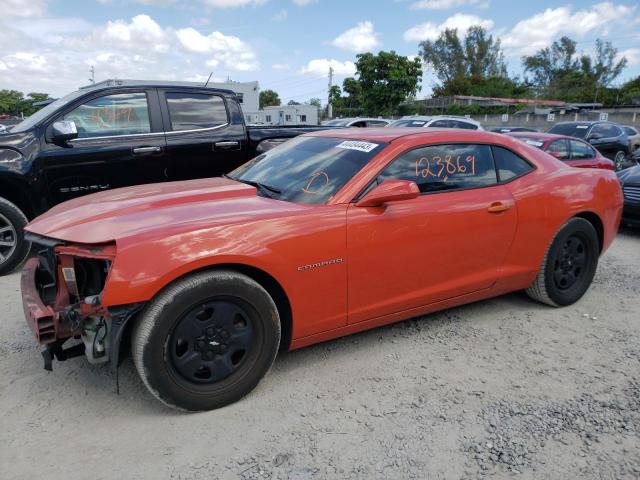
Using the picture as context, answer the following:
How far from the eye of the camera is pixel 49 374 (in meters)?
2.99

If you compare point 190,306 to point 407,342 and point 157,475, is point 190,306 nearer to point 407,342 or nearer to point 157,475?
point 157,475

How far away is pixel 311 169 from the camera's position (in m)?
3.29

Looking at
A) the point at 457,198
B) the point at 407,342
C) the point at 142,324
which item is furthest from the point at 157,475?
the point at 457,198

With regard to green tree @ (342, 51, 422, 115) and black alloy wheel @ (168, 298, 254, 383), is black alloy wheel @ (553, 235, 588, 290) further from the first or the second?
green tree @ (342, 51, 422, 115)

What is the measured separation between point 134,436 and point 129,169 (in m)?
3.44

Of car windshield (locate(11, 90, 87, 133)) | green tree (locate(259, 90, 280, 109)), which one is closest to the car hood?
car windshield (locate(11, 90, 87, 133))

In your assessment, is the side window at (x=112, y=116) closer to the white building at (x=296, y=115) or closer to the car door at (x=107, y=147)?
the car door at (x=107, y=147)

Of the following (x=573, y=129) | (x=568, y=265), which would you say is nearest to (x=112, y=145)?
(x=568, y=265)

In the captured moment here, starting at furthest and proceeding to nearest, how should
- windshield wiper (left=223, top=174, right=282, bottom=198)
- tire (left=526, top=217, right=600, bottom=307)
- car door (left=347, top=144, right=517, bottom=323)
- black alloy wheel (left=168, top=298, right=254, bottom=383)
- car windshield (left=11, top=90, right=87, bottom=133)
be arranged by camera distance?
car windshield (left=11, top=90, right=87, bottom=133) → tire (left=526, top=217, right=600, bottom=307) → windshield wiper (left=223, top=174, right=282, bottom=198) → car door (left=347, top=144, right=517, bottom=323) → black alloy wheel (left=168, top=298, right=254, bottom=383)

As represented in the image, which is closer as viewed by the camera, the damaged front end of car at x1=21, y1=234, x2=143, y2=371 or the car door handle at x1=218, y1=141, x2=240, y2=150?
the damaged front end of car at x1=21, y1=234, x2=143, y2=371

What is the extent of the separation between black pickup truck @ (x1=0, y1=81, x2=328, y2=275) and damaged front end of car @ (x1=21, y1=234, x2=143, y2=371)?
239 centimetres

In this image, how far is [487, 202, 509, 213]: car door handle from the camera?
3.45m

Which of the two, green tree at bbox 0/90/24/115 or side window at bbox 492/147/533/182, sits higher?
green tree at bbox 0/90/24/115

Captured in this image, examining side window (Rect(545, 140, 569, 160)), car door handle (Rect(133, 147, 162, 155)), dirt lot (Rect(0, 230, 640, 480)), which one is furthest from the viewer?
side window (Rect(545, 140, 569, 160))
